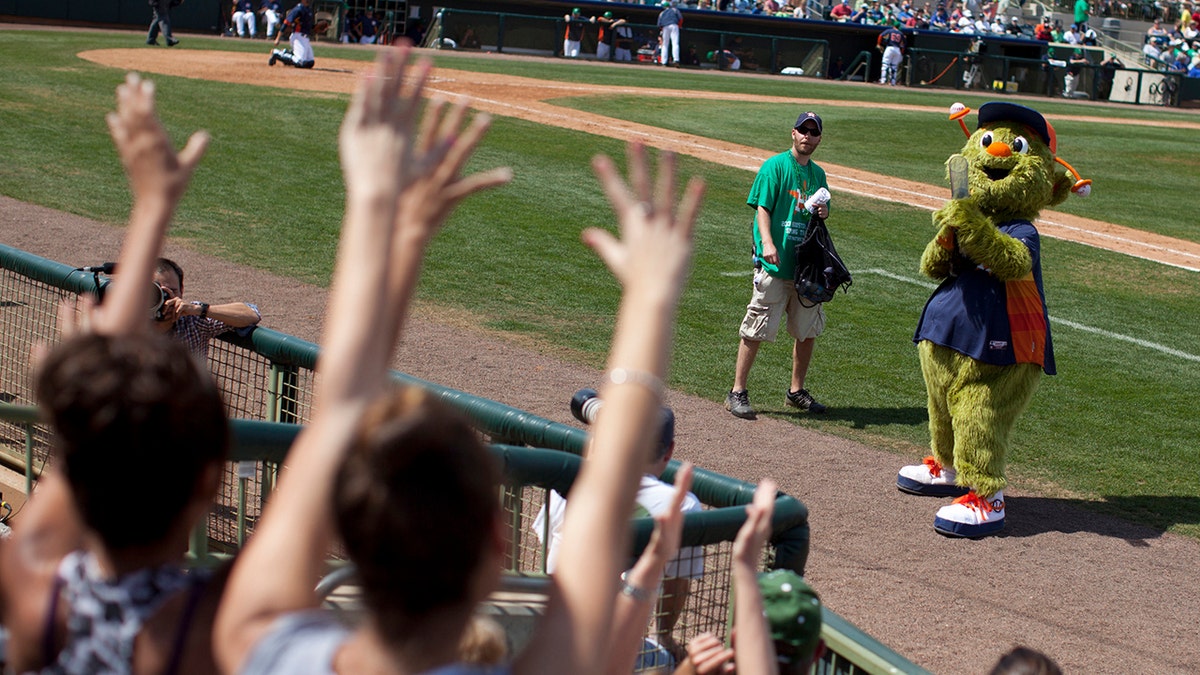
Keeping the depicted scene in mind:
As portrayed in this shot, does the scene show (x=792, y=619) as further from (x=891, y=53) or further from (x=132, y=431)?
(x=891, y=53)

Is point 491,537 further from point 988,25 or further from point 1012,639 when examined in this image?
point 988,25

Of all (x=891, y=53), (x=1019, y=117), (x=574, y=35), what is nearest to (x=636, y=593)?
(x=1019, y=117)

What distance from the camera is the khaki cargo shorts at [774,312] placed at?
322 inches

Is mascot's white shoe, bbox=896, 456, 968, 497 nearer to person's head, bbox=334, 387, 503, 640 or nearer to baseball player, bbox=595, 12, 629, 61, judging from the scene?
person's head, bbox=334, 387, 503, 640

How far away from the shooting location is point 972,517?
658cm

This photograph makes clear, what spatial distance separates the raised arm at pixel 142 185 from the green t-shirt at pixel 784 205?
6355mm

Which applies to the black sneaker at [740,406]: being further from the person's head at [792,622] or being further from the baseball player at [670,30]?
the baseball player at [670,30]

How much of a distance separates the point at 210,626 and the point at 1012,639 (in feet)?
14.7

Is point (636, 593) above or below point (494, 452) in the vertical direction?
above

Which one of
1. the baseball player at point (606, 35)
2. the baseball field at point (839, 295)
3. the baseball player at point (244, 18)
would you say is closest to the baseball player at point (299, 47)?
the baseball field at point (839, 295)

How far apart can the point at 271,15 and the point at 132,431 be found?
114 feet

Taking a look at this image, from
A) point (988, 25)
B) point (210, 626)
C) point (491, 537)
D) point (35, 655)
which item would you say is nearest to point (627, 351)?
point (491, 537)

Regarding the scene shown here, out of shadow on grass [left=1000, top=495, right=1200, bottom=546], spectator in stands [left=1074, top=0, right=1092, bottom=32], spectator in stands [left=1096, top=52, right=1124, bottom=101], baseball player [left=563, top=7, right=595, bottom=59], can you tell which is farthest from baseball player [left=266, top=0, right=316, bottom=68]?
spectator in stands [left=1074, top=0, right=1092, bottom=32]

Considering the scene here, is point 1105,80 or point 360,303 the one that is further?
point 1105,80
